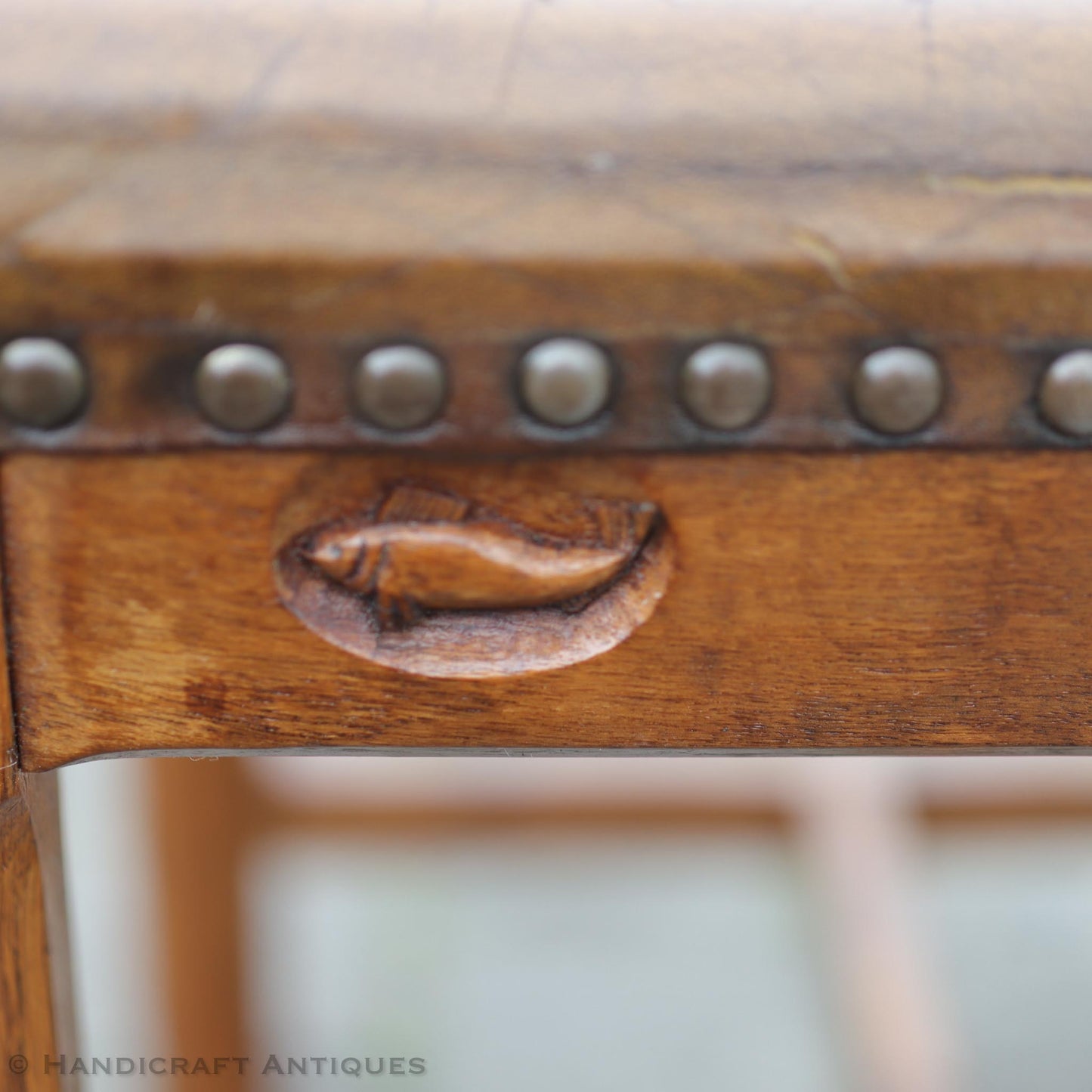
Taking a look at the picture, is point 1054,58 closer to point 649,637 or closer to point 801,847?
point 649,637

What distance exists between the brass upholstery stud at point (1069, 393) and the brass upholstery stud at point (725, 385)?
4cm

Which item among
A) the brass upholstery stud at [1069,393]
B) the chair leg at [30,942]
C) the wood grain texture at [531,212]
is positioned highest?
the wood grain texture at [531,212]

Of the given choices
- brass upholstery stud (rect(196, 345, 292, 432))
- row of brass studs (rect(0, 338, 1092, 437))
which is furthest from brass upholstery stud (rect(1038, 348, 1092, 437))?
brass upholstery stud (rect(196, 345, 292, 432))

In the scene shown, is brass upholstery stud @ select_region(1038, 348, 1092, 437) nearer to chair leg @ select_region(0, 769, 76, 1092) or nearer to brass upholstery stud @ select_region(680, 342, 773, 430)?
brass upholstery stud @ select_region(680, 342, 773, 430)

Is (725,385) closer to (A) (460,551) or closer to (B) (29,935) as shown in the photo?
(A) (460,551)

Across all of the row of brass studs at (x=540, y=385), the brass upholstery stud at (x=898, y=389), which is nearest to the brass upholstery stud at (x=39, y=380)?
the row of brass studs at (x=540, y=385)

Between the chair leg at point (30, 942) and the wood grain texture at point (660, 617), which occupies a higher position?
the wood grain texture at point (660, 617)

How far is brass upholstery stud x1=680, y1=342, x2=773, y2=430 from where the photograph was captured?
17 cm

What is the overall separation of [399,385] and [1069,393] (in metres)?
0.10

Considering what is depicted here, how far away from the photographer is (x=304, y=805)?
91 cm

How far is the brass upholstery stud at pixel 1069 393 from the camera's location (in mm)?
176

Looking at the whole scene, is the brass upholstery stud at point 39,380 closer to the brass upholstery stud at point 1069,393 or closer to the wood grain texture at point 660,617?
the wood grain texture at point 660,617

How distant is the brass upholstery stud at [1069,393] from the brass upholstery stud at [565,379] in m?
0.06

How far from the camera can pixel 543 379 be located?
0.17 metres
